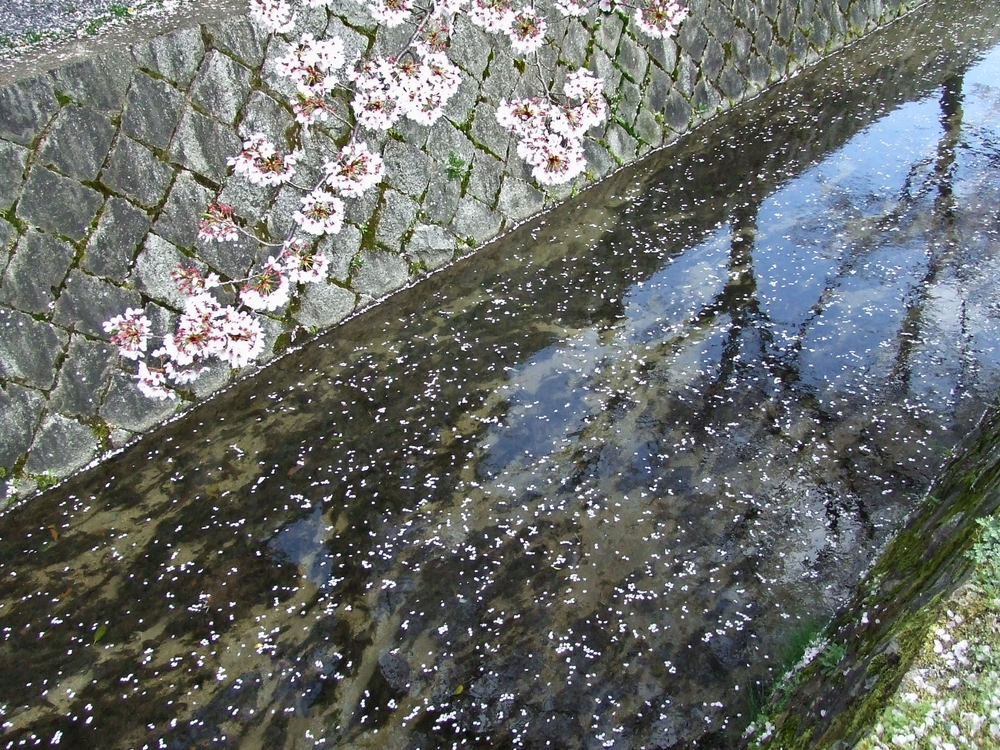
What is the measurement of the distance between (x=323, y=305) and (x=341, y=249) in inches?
16.9

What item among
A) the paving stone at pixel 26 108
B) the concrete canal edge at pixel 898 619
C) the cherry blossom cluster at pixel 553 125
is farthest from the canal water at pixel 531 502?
the paving stone at pixel 26 108

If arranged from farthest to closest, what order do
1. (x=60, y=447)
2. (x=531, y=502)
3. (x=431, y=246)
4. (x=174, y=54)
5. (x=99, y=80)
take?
(x=431, y=246) → (x=174, y=54) → (x=60, y=447) → (x=99, y=80) → (x=531, y=502)

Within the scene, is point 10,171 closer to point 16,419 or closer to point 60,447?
point 16,419

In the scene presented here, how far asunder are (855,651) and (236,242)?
4.17m

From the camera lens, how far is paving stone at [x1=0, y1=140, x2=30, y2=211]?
154 inches

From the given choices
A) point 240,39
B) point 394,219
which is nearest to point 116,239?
point 240,39

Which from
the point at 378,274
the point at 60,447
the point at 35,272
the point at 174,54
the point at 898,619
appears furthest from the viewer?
the point at 378,274

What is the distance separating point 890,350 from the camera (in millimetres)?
4629

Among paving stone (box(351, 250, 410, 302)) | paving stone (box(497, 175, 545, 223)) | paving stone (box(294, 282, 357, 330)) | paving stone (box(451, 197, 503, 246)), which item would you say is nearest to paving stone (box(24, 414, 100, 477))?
paving stone (box(294, 282, 357, 330))

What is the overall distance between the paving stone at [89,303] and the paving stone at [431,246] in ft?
6.81

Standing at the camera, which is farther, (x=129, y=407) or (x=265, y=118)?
(x=265, y=118)

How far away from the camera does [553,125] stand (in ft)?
19.6

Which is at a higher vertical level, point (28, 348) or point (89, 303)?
point (89, 303)

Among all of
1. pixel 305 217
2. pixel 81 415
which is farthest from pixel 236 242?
pixel 81 415
